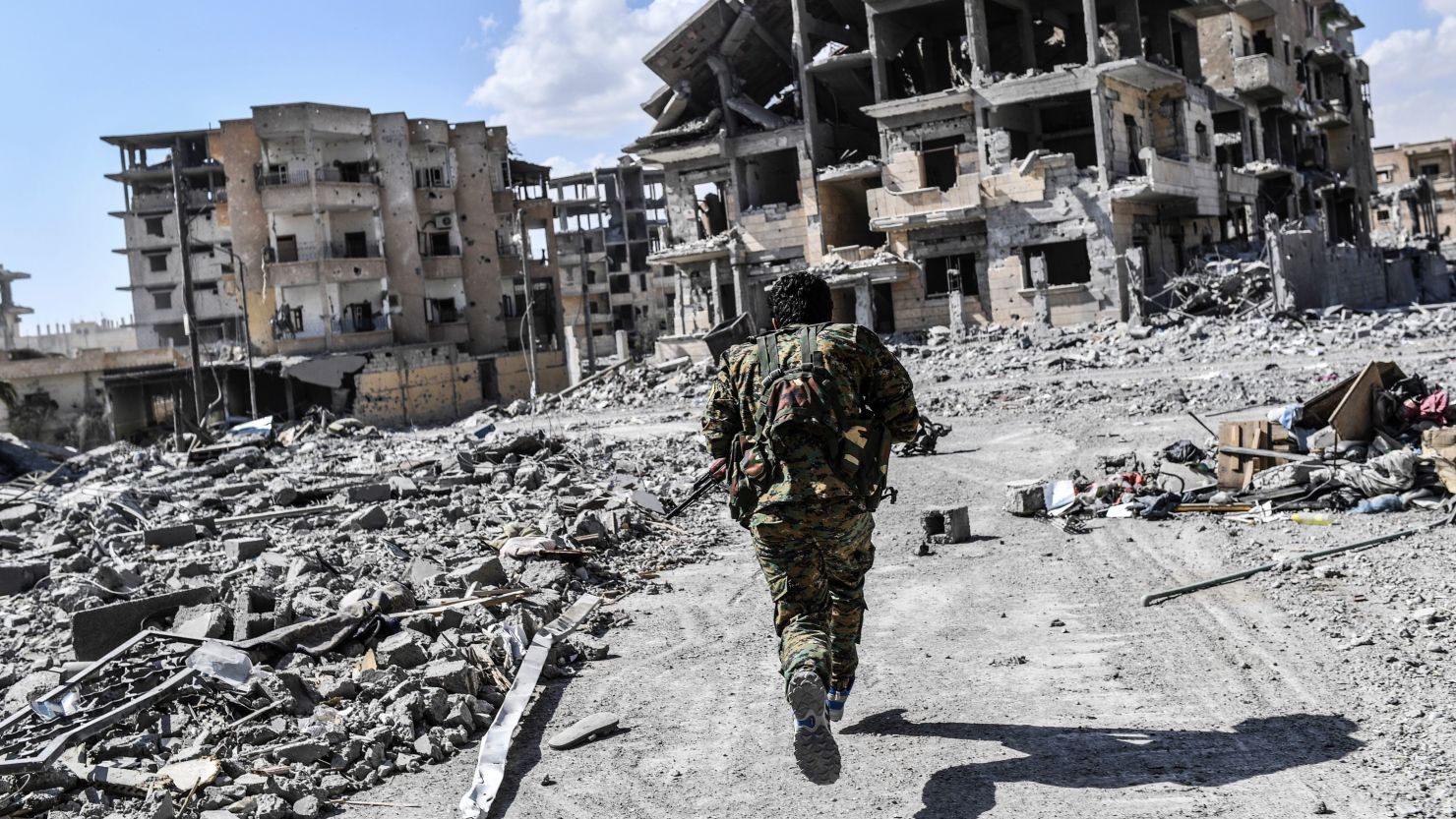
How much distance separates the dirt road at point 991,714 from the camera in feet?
14.4

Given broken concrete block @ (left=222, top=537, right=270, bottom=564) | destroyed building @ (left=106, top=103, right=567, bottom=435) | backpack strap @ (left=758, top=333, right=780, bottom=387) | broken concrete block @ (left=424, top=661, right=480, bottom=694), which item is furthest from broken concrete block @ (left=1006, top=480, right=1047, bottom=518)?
destroyed building @ (left=106, top=103, right=567, bottom=435)

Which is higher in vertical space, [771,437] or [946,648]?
[771,437]

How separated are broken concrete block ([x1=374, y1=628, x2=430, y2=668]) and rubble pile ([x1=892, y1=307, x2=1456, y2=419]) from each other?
43.5 ft

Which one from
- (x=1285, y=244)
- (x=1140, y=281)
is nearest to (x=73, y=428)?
(x=1140, y=281)

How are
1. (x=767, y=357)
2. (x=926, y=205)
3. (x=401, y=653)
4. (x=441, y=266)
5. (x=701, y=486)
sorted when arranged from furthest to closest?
(x=441, y=266)
(x=926, y=205)
(x=701, y=486)
(x=401, y=653)
(x=767, y=357)

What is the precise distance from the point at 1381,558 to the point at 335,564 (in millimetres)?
7561

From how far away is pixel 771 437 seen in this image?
4.90m

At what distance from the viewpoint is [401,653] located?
6.71 meters

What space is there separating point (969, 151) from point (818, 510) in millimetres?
33865

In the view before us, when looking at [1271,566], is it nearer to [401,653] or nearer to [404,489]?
[401,653]

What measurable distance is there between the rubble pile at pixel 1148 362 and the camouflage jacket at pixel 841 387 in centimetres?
1346

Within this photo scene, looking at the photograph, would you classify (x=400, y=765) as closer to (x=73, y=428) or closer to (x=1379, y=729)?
(x=1379, y=729)

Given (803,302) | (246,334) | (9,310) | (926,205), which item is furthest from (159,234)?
(803,302)

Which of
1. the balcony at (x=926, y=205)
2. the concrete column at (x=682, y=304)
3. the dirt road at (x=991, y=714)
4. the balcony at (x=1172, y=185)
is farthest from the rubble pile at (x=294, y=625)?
the concrete column at (x=682, y=304)
